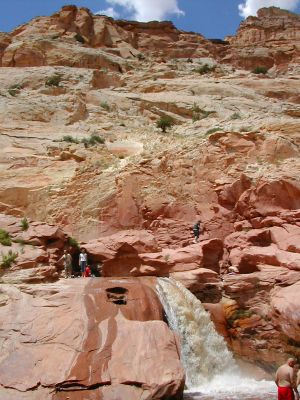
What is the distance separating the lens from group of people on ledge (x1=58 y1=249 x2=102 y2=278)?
55.0 feet

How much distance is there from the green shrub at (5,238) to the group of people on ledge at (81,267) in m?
1.81

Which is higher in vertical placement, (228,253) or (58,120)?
(58,120)

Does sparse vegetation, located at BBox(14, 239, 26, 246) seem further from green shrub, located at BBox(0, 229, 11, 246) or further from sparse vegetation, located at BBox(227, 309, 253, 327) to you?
sparse vegetation, located at BBox(227, 309, 253, 327)

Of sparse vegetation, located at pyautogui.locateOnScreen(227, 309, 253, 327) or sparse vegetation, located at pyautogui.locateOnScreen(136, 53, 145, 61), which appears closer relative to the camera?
sparse vegetation, located at pyautogui.locateOnScreen(227, 309, 253, 327)

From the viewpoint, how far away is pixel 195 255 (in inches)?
Result: 692

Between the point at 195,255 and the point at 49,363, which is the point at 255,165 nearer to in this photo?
the point at 195,255

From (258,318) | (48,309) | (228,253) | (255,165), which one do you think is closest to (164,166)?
(255,165)

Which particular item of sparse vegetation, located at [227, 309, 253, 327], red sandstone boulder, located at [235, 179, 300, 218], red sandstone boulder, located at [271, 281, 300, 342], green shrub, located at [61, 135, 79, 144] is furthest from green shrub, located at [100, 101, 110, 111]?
red sandstone boulder, located at [271, 281, 300, 342]

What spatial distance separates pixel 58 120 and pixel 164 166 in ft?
38.0

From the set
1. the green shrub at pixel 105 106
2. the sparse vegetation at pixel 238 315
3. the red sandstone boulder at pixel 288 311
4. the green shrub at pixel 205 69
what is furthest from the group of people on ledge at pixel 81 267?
the green shrub at pixel 205 69

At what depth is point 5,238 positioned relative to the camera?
16484mm

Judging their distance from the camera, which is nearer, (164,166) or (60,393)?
(60,393)

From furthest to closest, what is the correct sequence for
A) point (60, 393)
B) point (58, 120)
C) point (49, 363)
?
point (58, 120) → point (49, 363) → point (60, 393)

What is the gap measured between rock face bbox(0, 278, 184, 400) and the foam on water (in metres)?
1.16
